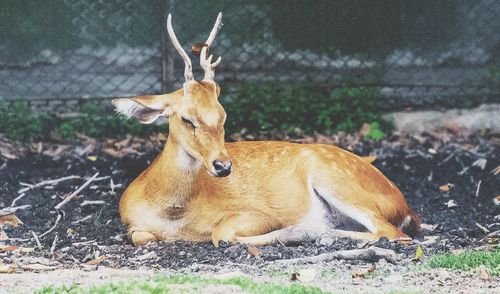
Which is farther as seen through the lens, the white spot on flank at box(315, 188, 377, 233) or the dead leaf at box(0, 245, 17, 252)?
the white spot on flank at box(315, 188, 377, 233)

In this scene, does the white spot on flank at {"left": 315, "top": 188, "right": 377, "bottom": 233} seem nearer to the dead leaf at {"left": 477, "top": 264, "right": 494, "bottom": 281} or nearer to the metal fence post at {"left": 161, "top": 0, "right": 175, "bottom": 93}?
the dead leaf at {"left": 477, "top": 264, "right": 494, "bottom": 281}

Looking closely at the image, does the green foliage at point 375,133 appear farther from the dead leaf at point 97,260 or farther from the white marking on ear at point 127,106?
the dead leaf at point 97,260

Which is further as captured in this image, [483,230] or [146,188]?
[483,230]

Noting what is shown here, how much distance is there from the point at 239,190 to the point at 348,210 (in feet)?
2.80

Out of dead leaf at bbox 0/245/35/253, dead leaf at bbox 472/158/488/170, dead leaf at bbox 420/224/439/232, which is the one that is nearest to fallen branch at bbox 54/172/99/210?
dead leaf at bbox 0/245/35/253

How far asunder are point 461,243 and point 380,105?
4.29 metres

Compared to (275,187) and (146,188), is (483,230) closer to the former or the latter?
(275,187)

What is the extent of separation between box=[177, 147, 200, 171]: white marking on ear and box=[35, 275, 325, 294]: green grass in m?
1.68

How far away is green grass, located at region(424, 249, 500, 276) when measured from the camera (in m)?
7.09

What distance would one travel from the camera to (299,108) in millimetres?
12133

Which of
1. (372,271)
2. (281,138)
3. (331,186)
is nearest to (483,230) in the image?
(331,186)

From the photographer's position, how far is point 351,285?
6730 millimetres

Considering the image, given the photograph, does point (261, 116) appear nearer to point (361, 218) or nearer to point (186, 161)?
point (361, 218)

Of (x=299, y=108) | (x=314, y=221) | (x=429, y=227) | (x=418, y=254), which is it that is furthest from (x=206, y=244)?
(x=299, y=108)
